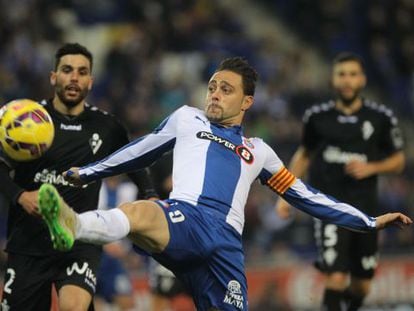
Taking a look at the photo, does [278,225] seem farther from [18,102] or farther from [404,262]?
[18,102]

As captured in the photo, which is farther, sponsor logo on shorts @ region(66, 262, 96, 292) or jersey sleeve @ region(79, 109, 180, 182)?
sponsor logo on shorts @ region(66, 262, 96, 292)

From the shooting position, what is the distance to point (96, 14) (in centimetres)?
1919

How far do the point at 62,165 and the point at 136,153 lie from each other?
86 centimetres

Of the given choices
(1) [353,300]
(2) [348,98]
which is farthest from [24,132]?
(1) [353,300]

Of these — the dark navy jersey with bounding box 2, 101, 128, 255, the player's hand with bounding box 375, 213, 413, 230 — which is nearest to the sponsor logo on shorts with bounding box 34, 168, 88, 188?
the dark navy jersey with bounding box 2, 101, 128, 255

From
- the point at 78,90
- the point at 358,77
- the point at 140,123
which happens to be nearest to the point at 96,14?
the point at 140,123

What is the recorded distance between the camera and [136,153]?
7.26 meters

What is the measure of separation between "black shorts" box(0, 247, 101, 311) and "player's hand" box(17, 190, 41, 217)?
0.63 m

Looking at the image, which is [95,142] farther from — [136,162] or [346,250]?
[346,250]

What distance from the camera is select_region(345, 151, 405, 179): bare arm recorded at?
32.1ft

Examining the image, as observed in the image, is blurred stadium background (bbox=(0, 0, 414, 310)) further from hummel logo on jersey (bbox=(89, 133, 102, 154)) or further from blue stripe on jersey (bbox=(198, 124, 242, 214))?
blue stripe on jersey (bbox=(198, 124, 242, 214))

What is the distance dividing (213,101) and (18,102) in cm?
137

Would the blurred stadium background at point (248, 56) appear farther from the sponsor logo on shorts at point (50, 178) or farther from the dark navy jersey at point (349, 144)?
the sponsor logo on shorts at point (50, 178)

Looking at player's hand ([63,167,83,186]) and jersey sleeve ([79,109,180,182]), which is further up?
jersey sleeve ([79,109,180,182])
